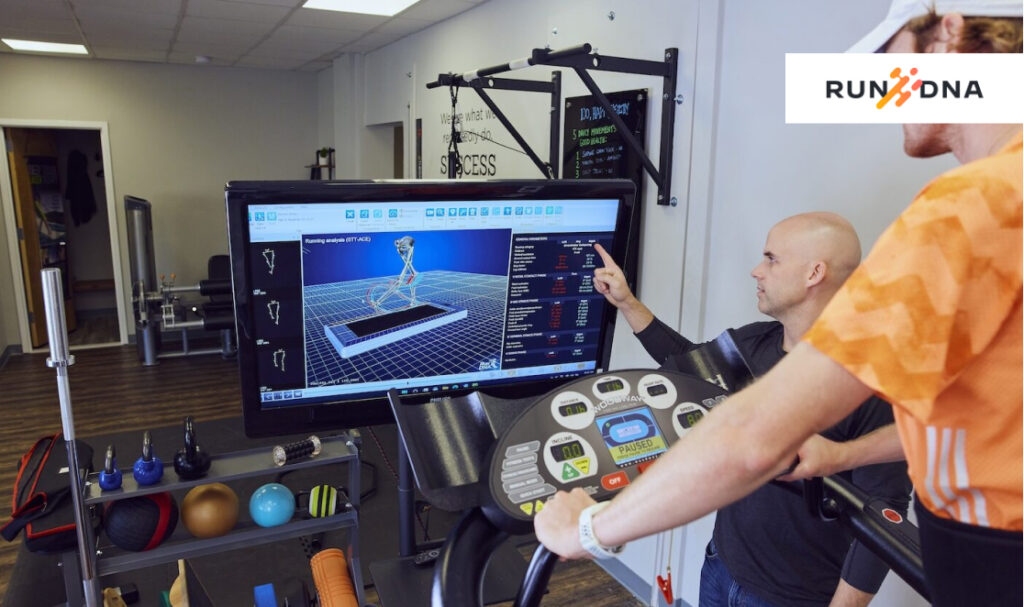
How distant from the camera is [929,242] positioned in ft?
1.64

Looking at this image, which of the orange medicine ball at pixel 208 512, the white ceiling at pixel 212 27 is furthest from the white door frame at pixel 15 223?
the orange medicine ball at pixel 208 512

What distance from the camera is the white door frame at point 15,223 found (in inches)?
243

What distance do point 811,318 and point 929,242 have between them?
3.90 feet

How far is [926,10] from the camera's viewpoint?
625 millimetres

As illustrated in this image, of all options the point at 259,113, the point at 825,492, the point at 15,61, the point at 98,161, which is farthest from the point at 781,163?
the point at 98,161

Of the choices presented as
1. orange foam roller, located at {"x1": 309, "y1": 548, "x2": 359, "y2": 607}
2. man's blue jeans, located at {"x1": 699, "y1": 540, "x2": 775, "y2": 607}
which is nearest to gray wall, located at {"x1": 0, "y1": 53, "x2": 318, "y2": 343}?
orange foam roller, located at {"x1": 309, "y1": 548, "x2": 359, "y2": 607}

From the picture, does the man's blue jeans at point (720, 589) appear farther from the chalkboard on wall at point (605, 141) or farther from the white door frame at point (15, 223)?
the white door frame at point (15, 223)

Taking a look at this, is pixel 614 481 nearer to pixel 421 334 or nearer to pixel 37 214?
pixel 421 334

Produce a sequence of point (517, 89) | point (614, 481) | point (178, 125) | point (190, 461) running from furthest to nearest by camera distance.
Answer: point (178, 125), point (517, 89), point (190, 461), point (614, 481)

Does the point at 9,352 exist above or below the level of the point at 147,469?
below

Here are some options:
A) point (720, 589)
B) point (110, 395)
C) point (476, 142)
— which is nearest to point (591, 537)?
point (720, 589)

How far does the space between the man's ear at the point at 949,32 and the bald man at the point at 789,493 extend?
2.77ft

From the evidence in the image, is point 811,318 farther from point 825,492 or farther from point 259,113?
point 259,113

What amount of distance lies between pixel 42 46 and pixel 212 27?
82.2 inches
